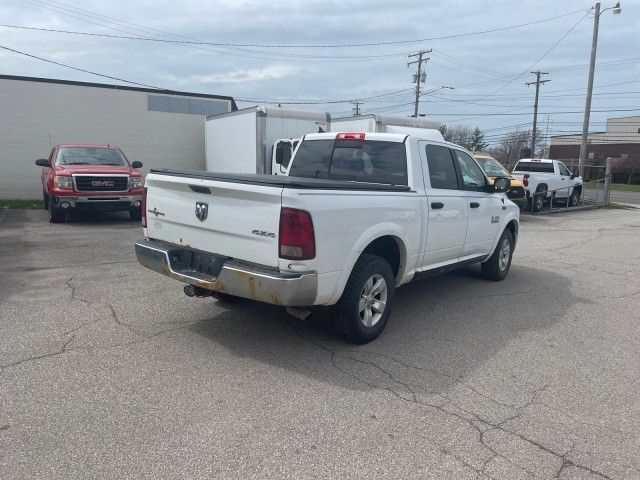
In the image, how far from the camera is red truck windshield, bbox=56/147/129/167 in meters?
12.7

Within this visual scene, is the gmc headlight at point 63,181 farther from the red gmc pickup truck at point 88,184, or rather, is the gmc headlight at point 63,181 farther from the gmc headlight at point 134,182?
the gmc headlight at point 134,182

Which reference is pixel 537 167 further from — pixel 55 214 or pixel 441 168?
pixel 55 214

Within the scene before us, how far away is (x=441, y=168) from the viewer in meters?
5.89

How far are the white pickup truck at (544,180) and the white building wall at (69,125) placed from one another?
13.7 meters

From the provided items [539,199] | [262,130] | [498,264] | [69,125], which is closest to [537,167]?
[539,199]

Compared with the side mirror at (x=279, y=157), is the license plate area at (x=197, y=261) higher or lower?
lower

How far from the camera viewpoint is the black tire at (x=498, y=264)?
7414 mm

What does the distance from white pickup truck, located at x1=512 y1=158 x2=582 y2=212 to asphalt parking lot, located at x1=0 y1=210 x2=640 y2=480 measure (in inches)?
526

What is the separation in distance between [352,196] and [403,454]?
2.09 meters

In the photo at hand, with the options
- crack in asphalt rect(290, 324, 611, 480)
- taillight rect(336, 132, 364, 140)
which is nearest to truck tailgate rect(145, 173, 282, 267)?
crack in asphalt rect(290, 324, 611, 480)

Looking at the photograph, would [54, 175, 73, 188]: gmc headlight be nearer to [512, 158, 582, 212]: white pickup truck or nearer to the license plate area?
the license plate area

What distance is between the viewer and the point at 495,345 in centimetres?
498

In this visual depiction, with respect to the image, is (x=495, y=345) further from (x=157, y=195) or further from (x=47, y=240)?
(x=47, y=240)

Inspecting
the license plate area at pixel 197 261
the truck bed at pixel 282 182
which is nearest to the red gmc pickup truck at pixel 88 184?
the truck bed at pixel 282 182
